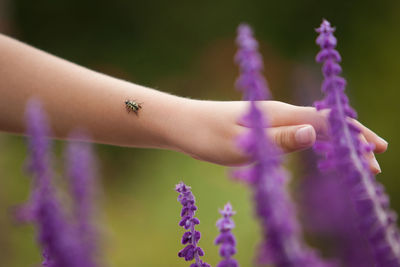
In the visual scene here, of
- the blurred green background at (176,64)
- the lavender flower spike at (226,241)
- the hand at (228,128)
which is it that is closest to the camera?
the lavender flower spike at (226,241)

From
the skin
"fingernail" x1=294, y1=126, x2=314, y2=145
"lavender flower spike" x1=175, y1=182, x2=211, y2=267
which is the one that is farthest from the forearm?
"lavender flower spike" x1=175, y1=182, x2=211, y2=267

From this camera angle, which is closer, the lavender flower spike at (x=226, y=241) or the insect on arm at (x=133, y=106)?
the lavender flower spike at (x=226, y=241)

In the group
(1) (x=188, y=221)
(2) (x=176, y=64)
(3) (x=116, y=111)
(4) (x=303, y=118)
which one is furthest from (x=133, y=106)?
(2) (x=176, y=64)

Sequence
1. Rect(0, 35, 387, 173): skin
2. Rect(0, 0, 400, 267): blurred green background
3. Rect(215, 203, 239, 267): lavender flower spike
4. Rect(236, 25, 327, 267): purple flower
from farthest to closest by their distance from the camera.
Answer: Rect(0, 0, 400, 267): blurred green background
Rect(0, 35, 387, 173): skin
Rect(215, 203, 239, 267): lavender flower spike
Rect(236, 25, 327, 267): purple flower

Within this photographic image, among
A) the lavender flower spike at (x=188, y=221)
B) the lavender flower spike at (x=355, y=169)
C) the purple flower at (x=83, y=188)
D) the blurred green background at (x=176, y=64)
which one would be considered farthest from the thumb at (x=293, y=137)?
the blurred green background at (x=176, y=64)

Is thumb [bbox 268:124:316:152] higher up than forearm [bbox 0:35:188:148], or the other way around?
forearm [bbox 0:35:188:148]

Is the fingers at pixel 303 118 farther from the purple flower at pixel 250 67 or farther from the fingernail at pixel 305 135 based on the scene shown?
the purple flower at pixel 250 67

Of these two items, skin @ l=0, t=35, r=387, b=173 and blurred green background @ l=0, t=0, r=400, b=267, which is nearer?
skin @ l=0, t=35, r=387, b=173

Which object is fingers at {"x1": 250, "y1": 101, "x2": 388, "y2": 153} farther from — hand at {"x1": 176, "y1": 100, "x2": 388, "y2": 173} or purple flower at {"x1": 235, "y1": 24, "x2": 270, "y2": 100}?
purple flower at {"x1": 235, "y1": 24, "x2": 270, "y2": 100}
